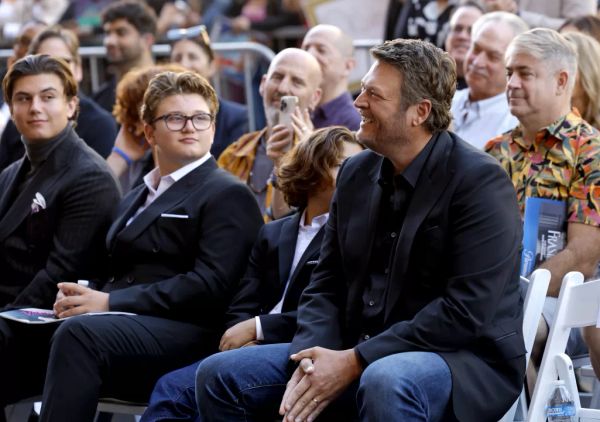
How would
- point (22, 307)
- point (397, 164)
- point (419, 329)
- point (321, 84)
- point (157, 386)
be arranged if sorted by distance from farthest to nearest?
point (321, 84) < point (22, 307) < point (157, 386) < point (397, 164) < point (419, 329)

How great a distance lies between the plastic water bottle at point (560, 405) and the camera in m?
4.49

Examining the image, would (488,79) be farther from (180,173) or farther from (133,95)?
(180,173)

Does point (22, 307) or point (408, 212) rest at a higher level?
point (408, 212)

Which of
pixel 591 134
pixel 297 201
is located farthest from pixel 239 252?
pixel 591 134

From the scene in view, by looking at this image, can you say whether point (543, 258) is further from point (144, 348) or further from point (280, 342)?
point (144, 348)

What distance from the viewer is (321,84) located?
25.2ft

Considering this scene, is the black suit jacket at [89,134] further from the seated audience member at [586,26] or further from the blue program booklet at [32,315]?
the seated audience member at [586,26]

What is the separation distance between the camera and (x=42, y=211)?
6.21 m

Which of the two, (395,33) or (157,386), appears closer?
(157,386)

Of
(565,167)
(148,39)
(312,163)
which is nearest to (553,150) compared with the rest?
(565,167)

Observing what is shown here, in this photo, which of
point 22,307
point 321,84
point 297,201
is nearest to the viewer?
point 297,201

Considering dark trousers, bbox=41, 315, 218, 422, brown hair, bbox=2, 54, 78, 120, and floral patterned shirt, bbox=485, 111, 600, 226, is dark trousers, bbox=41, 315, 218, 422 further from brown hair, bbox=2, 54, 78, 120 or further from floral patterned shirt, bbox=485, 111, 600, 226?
brown hair, bbox=2, 54, 78, 120

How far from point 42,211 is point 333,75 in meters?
2.35

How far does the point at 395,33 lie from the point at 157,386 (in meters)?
4.47
